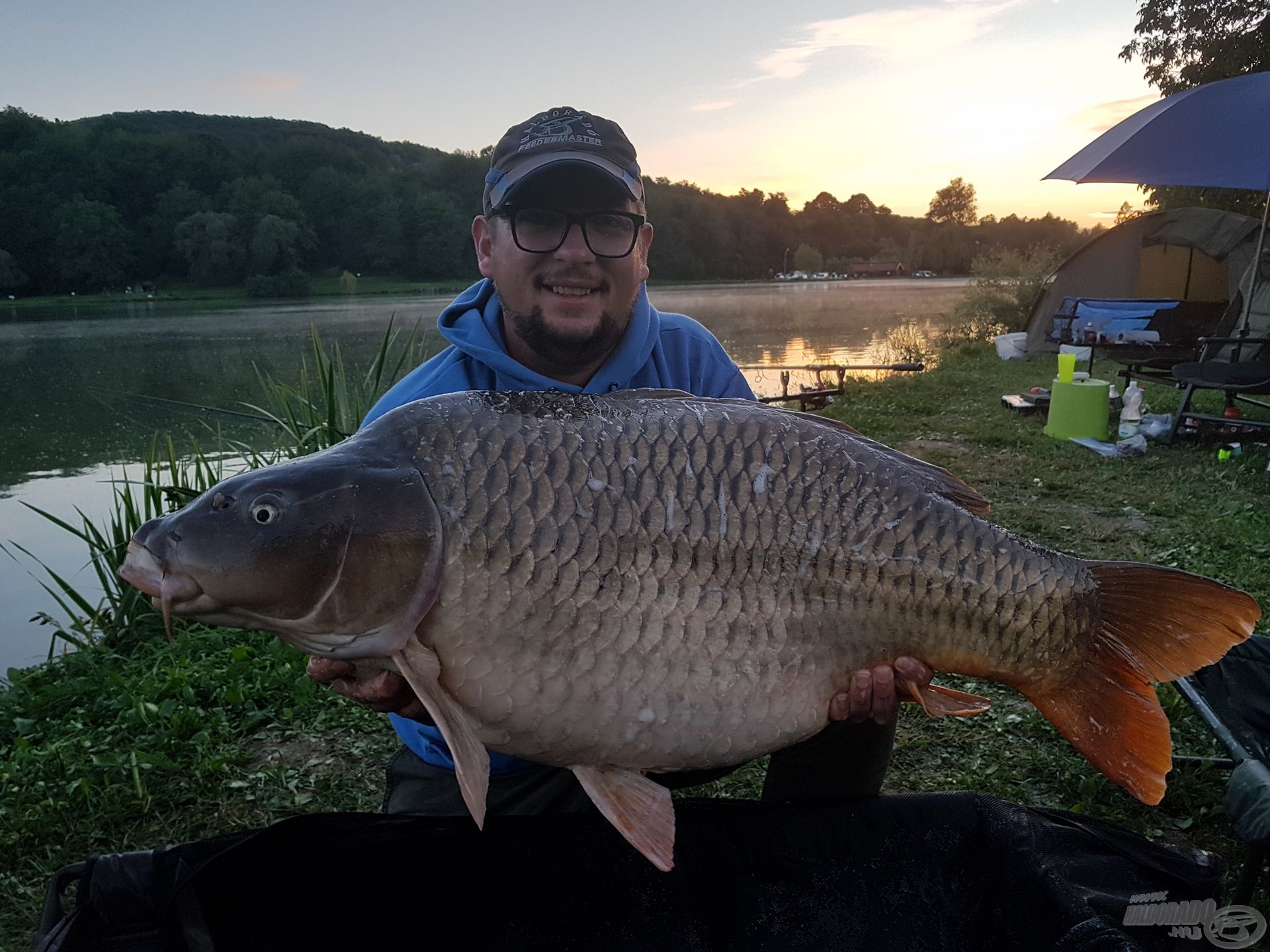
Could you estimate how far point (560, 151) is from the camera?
159 cm

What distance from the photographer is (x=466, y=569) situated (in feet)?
3.14

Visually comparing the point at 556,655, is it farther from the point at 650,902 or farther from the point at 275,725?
the point at 275,725

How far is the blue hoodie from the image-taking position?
1.51 m

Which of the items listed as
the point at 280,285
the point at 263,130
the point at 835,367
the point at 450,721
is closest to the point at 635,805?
the point at 450,721

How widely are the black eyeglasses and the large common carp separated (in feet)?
1.89

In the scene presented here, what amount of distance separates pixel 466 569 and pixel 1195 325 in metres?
8.40

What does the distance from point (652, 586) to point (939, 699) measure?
1.51ft

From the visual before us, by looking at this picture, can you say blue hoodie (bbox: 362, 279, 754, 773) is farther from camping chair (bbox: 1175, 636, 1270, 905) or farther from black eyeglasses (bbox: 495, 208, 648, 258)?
camping chair (bbox: 1175, 636, 1270, 905)

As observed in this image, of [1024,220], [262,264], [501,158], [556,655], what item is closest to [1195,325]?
[501,158]

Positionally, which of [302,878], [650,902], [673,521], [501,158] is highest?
[501,158]

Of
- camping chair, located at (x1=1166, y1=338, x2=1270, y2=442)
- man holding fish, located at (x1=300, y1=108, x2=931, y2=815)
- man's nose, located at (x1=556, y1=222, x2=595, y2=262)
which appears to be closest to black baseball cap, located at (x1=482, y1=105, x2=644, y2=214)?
man holding fish, located at (x1=300, y1=108, x2=931, y2=815)

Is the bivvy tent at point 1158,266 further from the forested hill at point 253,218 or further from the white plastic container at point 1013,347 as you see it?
the forested hill at point 253,218

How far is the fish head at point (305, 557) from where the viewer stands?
3.01ft

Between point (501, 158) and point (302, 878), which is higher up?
point (501, 158)
